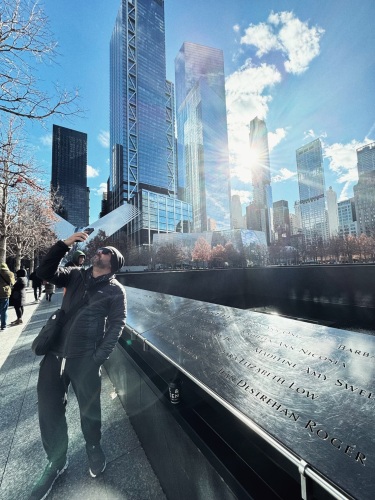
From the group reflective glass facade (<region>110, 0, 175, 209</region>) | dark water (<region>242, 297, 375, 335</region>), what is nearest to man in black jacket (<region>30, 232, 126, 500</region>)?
dark water (<region>242, 297, 375, 335</region>)

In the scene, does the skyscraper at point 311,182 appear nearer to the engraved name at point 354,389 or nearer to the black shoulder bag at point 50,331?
the engraved name at point 354,389

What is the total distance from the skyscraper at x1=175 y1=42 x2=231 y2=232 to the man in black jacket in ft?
426

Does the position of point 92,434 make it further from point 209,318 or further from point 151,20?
point 151,20

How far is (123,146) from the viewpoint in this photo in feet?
276

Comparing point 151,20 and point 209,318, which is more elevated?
point 151,20

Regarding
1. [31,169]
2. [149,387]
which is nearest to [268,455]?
[149,387]

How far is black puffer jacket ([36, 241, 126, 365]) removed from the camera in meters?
1.91

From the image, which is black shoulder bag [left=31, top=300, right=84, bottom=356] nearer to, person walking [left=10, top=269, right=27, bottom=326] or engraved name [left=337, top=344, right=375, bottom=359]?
engraved name [left=337, top=344, right=375, bottom=359]

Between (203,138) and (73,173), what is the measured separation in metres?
71.4

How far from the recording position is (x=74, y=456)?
2141 mm

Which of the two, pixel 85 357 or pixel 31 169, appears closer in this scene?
pixel 85 357

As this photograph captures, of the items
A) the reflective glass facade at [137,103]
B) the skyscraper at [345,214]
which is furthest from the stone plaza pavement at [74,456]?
the skyscraper at [345,214]

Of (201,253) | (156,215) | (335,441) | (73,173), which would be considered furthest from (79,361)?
(73,173)

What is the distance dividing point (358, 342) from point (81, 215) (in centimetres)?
11276
